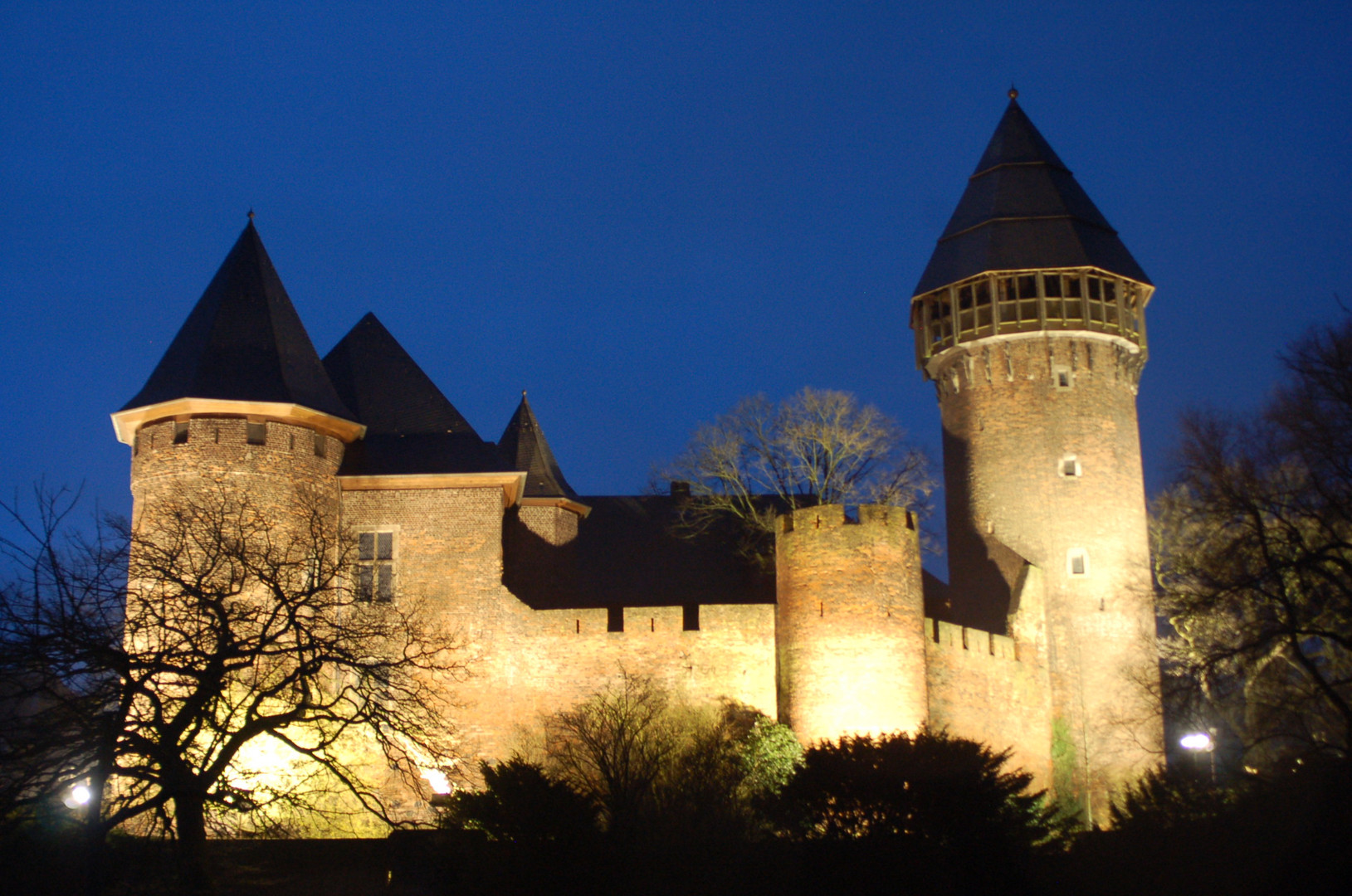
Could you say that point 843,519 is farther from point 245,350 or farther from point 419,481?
point 245,350

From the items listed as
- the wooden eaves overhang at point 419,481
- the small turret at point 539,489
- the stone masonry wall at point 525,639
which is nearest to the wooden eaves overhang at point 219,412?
the wooden eaves overhang at point 419,481

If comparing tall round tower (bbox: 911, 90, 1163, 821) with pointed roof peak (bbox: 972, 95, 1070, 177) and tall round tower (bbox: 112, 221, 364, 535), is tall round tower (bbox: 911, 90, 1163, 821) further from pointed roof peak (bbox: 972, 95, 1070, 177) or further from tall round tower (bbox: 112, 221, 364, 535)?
tall round tower (bbox: 112, 221, 364, 535)

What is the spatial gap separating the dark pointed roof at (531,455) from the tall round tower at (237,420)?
16.8 feet

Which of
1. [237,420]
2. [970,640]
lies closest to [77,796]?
[237,420]

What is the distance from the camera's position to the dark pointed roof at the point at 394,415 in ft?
93.6

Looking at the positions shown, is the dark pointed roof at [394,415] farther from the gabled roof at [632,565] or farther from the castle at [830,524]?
the gabled roof at [632,565]

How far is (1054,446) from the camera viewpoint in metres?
33.3

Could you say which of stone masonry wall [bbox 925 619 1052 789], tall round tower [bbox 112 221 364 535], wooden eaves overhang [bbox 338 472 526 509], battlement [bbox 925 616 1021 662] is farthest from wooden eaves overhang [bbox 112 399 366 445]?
stone masonry wall [bbox 925 619 1052 789]

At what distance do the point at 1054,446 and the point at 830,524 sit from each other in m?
8.87

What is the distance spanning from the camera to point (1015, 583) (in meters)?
31.7

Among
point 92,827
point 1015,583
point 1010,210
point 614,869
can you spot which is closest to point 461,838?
point 614,869

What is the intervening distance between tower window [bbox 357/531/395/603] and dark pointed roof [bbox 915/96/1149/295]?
14.8m

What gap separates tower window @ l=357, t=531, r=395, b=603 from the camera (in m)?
27.7

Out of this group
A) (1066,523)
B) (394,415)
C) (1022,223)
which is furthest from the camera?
(1022,223)
